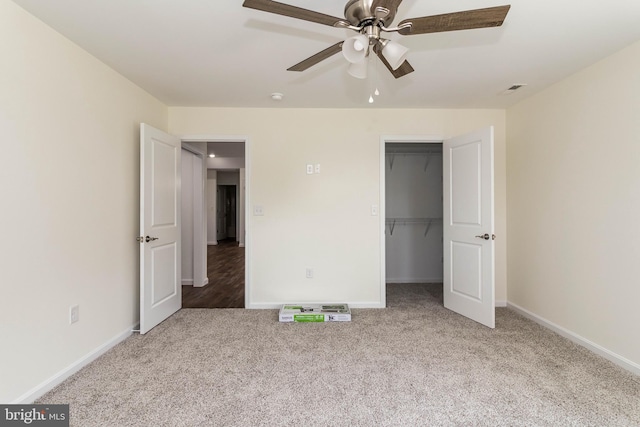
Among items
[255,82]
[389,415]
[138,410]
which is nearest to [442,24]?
[255,82]

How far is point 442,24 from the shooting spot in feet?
4.55

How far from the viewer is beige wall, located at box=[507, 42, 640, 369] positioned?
2176mm

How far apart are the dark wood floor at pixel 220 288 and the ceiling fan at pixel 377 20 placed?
309 centimetres

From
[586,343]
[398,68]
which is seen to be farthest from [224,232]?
[586,343]

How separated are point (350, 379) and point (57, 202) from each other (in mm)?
2261

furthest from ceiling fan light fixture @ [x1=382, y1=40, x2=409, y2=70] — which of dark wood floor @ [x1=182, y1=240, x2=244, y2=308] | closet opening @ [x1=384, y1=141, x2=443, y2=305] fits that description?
closet opening @ [x1=384, y1=141, x2=443, y2=305]

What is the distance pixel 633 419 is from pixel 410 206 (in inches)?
132

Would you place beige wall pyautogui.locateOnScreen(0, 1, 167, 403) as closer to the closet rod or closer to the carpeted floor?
the carpeted floor

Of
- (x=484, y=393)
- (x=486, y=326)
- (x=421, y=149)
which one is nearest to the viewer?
(x=484, y=393)

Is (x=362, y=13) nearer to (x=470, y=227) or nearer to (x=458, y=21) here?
(x=458, y=21)

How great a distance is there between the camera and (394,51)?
1.51 meters

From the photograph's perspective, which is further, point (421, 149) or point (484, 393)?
point (421, 149)

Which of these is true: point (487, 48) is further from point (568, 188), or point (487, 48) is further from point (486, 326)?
point (486, 326)

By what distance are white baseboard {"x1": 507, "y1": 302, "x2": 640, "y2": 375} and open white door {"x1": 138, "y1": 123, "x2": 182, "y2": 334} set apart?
3761 mm
